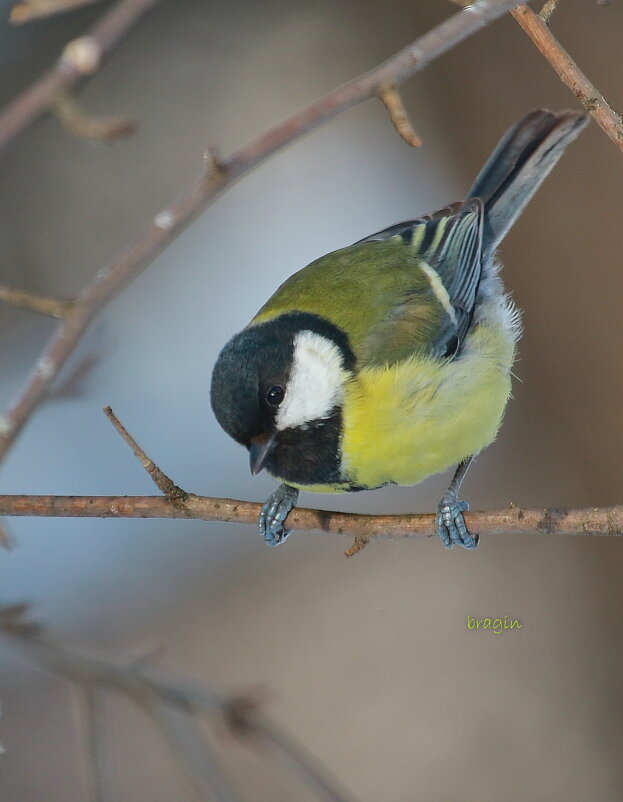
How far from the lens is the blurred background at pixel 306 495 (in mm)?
2953

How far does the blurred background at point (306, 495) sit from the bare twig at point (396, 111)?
90 cm

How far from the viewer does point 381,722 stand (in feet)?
9.86

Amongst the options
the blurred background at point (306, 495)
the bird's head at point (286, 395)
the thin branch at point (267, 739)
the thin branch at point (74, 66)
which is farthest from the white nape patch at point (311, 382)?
the thin branch at point (74, 66)

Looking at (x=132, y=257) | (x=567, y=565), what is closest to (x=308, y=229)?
(x=567, y=565)

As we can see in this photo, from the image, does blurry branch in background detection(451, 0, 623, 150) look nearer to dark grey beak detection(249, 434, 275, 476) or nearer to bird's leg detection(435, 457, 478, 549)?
bird's leg detection(435, 457, 478, 549)

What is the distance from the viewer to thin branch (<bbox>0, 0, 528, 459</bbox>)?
99 cm

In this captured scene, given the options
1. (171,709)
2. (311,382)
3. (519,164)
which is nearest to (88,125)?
(311,382)

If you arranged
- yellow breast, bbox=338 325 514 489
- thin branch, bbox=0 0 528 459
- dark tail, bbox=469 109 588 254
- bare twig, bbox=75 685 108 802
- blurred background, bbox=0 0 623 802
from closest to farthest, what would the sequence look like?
thin branch, bbox=0 0 528 459 → bare twig, bbox=75 685 108 802 → yellow breast, bbox=338 325 514 489 → dark tail, bbox=469 109 588 254 → blurred background, bbox=0 0 623 802

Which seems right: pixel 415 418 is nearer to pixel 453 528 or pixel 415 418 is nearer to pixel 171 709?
pixel 453 528

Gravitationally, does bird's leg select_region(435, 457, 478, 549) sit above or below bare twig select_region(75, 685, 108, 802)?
above

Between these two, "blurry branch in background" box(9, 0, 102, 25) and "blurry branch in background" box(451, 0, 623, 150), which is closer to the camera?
"blurry branch in background" box(9, 0, 102, 25)

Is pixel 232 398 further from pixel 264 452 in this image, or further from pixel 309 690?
pixel 309 690

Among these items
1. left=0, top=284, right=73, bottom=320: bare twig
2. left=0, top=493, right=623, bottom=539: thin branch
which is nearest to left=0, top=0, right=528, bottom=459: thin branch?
left=0, top=284, right=73, bottom=320: bare twig

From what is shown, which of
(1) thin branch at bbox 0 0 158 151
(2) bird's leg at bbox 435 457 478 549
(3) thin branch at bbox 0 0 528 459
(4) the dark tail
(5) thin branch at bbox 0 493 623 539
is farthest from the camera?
(4) the dark tail
